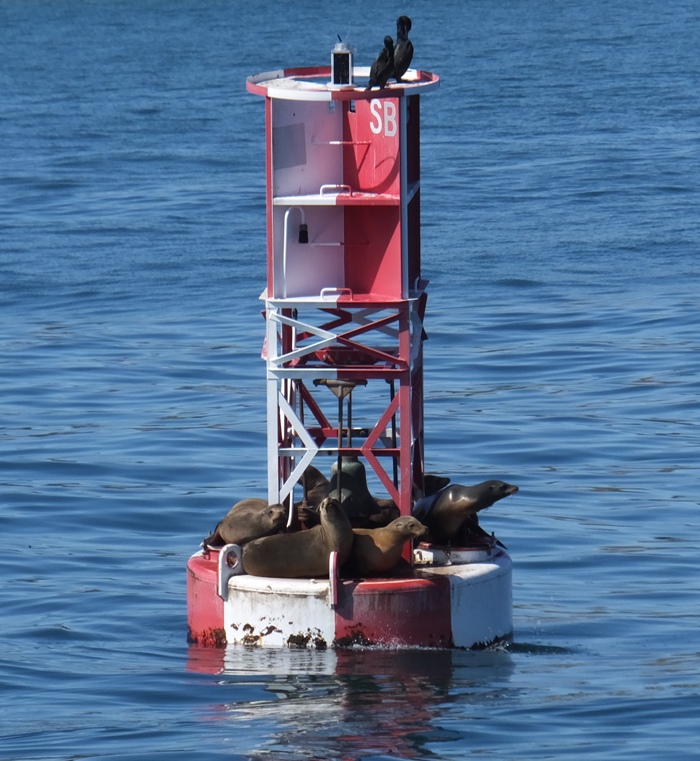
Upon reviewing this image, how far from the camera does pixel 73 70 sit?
6341 centimetres

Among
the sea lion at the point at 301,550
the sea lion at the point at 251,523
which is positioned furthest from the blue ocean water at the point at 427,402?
the sea lion at the point at 251,523

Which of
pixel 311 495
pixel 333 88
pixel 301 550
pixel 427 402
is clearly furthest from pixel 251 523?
pixel 427 402

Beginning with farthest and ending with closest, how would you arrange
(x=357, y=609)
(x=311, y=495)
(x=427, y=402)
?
(x=427, y=402), (x=311, y=495), (x=357, y=609)

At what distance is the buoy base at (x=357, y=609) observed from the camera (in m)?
14.1

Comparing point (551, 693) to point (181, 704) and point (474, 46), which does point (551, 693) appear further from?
point (474, 46)

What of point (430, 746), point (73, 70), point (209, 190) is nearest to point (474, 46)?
point (73, 70)

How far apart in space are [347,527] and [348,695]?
1.30 metres

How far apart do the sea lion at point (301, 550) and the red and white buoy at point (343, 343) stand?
0.41 ft

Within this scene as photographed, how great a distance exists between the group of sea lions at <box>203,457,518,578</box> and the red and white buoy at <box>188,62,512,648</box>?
0.15m

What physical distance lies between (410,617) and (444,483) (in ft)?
7.79

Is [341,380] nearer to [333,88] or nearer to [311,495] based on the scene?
[311,495]

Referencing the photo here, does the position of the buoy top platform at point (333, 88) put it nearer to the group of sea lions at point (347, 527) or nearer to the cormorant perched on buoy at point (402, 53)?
the cormorant perched on buoy at point (402, 53)

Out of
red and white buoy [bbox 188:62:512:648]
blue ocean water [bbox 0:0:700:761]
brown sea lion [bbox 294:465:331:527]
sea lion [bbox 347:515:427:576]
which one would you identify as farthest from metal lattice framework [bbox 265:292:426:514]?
blue ocean water [bbox 0:0:700:761]

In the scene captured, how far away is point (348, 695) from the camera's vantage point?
1395cm
